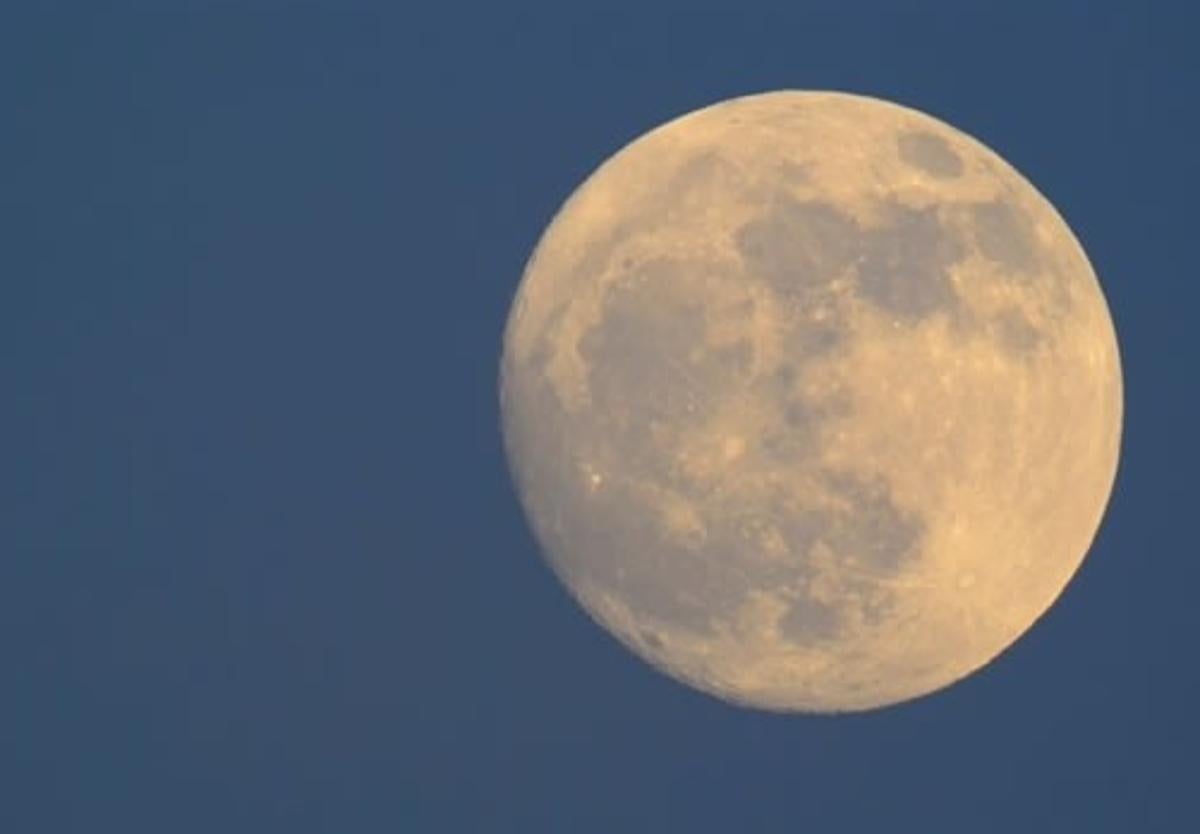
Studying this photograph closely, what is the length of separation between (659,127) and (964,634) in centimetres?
285

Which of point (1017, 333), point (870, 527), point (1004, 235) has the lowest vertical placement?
point (870, 527)

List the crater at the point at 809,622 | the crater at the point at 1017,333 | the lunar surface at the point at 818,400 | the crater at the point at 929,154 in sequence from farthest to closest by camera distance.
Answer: the crater at the point at 929,154, the crater at the point at 809,622, the crater at the point at 1017,333, the lunar surface at the point at 818,400

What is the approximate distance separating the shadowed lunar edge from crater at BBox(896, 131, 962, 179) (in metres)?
0.01

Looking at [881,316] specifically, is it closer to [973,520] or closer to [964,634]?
[973,520]

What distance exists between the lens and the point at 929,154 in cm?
923

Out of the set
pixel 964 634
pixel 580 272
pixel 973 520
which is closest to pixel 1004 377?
pixel 973 520

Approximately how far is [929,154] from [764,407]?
1.58 metres

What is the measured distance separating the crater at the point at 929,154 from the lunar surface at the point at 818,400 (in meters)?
0.02

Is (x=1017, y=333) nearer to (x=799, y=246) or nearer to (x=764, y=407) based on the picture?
(x=799, y=246)

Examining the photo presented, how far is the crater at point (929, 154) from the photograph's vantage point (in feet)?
29.9

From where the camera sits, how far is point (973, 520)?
871 cm

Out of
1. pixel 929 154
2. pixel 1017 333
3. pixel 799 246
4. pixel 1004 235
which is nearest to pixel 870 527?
pixel 1017 333

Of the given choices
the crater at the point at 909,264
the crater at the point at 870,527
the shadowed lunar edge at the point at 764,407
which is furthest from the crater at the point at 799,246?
the crater at the point at 870,527

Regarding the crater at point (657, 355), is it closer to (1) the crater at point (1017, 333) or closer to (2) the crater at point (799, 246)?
(2) the crater at point (799, 246)
